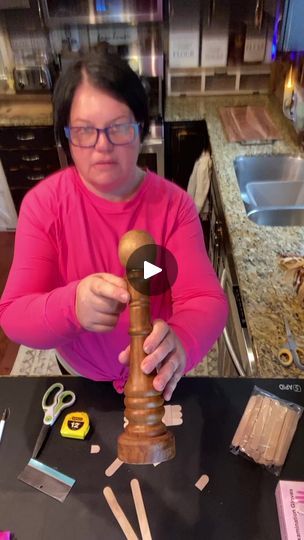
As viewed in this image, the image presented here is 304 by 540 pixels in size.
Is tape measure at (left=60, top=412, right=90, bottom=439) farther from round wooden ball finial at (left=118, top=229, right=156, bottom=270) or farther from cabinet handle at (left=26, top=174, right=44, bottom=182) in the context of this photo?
cabinet handle at (left=26, top=174, right=44, bottom=182)

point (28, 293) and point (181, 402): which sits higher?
point (28, 293)

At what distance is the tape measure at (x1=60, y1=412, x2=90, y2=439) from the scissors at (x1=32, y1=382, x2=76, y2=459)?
23mm

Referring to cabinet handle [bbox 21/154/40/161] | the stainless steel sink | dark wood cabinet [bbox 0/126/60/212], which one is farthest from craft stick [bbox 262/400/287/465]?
cabinet handle [bbox 21/154/40/161]

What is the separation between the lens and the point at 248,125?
6.89ft

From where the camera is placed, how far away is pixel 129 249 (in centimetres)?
48

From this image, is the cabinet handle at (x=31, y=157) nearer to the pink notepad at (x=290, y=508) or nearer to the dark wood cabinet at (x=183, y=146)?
the dark wood cabinet at (x=183, y=146)

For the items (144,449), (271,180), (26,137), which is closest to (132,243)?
(144,449)

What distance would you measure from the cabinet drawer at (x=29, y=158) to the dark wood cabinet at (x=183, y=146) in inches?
28.4

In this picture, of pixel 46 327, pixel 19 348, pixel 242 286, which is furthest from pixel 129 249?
pixel 19 348

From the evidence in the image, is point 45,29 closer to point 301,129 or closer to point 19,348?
point 301,129

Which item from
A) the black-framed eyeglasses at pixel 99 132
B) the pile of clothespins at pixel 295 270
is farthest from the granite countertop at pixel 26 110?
the black-framed eyeglasses at pixel 99 132

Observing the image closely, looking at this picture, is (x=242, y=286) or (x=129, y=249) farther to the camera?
(x=242, y=286)

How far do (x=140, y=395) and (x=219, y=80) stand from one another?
2.60 metres

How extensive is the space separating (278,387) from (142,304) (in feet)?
1.36
